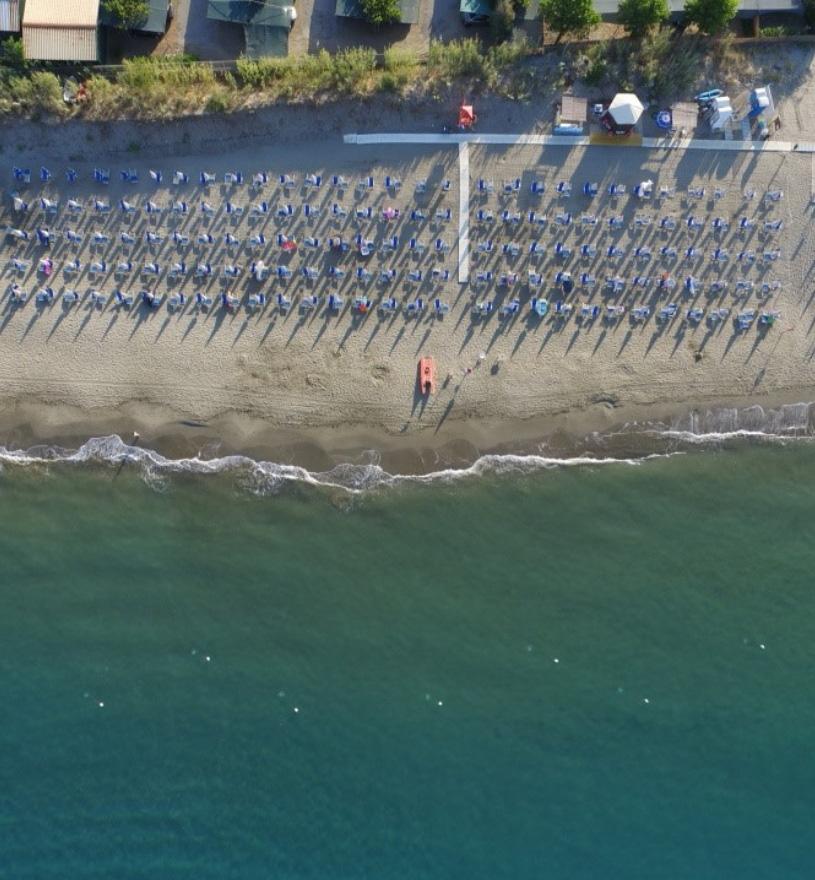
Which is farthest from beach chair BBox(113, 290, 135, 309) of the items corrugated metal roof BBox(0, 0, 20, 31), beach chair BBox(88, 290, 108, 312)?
corrugated metal roof BBox(0, 0, 20, 31)

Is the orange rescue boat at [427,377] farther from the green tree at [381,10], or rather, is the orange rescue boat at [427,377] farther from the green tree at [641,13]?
the green tree at [641,13]

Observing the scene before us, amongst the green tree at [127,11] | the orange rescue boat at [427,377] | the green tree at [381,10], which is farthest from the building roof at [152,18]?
the orange rescue boat at [427,377]

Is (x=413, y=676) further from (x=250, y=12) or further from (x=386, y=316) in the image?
(x=250, y=12)

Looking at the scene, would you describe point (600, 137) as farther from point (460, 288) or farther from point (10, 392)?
point (10, 392)

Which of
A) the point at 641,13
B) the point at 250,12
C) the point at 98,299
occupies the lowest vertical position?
the point at 98,299

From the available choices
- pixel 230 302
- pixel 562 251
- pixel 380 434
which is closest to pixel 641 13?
pixel 562 251

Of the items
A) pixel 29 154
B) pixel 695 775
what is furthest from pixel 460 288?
pixel 695 775

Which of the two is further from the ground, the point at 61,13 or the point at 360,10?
the point at 360,10
